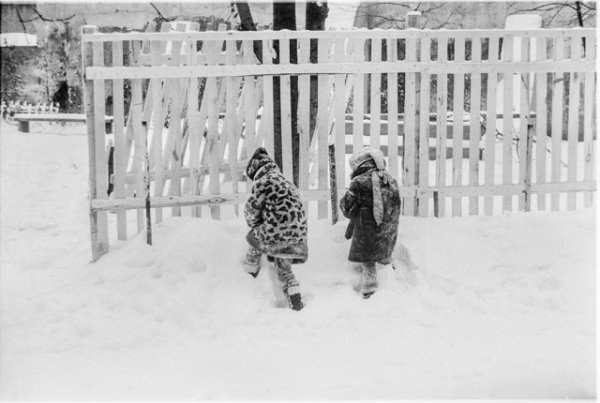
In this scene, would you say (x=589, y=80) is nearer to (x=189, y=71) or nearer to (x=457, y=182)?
(x=457, y=182)

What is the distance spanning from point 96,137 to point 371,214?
2595 mm

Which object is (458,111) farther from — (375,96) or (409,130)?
(375,96)

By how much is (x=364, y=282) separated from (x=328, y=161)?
1.44 metres

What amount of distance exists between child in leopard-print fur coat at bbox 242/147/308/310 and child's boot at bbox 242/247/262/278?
142mm

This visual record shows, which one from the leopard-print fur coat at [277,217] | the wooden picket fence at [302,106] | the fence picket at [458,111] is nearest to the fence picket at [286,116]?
the wooden picket fence at [302,106]

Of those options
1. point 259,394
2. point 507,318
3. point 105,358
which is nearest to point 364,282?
point 507,318

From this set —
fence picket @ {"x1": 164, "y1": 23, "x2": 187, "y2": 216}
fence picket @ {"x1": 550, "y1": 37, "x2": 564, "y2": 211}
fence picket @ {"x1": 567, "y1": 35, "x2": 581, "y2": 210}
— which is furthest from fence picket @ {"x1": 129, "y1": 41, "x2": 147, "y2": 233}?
fence picket @ {"x1": 567, "y1": 35, "x2": 581, "y2": 210}

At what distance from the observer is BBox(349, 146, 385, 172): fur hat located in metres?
5.62

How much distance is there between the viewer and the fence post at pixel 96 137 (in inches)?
240

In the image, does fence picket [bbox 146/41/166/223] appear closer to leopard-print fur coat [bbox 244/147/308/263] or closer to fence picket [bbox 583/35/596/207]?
leopard-print fur coat [bbox 244/147/308/263]

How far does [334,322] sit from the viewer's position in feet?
17.3

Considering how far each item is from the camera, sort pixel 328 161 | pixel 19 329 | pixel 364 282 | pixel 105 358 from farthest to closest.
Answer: pixel 328 161
pixel 364 282
pixel 19 329
pixel 105 358

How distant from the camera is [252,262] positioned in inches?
225

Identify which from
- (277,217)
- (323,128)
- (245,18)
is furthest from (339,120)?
(245,18)
